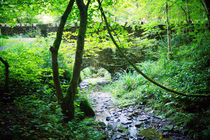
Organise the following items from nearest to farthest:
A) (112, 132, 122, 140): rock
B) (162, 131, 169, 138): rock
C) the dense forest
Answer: the dense forest
(162, 131, 169, 138): rock
(112, 132, 122, 140): rock

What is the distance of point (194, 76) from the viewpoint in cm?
383

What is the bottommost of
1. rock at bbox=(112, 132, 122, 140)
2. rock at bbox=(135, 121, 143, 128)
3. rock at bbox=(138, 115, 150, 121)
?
rock at bbox=(112, 132, 122, 140)

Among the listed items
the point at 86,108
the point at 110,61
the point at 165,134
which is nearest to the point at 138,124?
the point at 165,134

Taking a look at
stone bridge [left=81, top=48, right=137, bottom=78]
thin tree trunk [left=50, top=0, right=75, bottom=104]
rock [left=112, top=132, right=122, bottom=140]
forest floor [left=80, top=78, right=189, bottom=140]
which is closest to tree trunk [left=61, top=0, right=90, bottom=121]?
thin tree trunk [left=50, top=0, right=75, bottom=104]

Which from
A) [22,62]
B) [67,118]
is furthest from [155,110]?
[22,62]

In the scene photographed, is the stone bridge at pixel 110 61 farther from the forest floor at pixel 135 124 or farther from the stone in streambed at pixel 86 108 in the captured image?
the stone in streambed at pixel 86 108

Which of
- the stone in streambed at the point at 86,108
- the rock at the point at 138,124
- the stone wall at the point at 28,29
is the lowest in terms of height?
the rock at the point at 138,124

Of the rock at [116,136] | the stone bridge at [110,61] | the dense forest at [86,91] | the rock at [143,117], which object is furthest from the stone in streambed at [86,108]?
the stone bridge at [110,61]

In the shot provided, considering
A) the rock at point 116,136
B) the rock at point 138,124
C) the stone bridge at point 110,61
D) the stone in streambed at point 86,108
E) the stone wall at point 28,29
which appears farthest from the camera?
the stone bridge at point 110,61

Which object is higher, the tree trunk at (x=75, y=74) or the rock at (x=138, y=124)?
the tree trunk at (x=75, y=74)

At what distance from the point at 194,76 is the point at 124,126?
285cm

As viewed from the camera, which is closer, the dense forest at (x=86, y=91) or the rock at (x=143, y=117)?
the dense forest at (x=86, y=91)

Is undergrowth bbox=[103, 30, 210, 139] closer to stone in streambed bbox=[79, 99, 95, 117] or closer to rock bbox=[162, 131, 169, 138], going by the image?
rock bbox=[162, 131, 169, 138]

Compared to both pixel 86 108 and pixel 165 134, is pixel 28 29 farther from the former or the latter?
pixel 165 134
